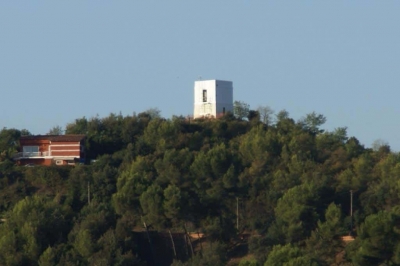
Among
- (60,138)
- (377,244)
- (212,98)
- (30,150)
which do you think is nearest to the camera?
(377,244)

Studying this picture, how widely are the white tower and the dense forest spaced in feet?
7.96

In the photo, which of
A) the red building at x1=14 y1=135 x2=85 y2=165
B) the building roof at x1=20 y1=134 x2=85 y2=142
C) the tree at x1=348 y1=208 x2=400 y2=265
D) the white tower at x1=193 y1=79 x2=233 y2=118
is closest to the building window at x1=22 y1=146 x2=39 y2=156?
the red building at x1=14 y1=135 x2=85 y2=165

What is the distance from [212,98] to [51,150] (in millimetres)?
12033

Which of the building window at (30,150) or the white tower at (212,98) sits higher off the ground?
the white tower at (212,98)

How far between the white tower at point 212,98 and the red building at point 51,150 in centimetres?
929

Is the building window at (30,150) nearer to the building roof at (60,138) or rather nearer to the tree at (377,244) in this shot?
the building roof at (60,138)

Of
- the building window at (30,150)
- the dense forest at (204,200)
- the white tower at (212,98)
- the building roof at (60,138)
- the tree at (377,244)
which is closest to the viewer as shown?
the tree at (377,244)

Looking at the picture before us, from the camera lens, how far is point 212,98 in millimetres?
68438

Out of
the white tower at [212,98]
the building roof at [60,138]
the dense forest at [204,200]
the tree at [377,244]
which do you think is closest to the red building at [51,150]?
the building roof at [60,138]

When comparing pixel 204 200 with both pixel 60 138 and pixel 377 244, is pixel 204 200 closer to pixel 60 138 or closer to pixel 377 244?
pixel 377 244

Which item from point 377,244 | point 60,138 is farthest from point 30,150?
point 377,244

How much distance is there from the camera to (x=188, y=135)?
6412 centimetres

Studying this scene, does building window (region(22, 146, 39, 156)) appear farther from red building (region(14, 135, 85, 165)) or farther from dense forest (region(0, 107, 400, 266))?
dense forest (region(0, 107, 400, 266))

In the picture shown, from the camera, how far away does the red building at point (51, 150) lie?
62969mm
